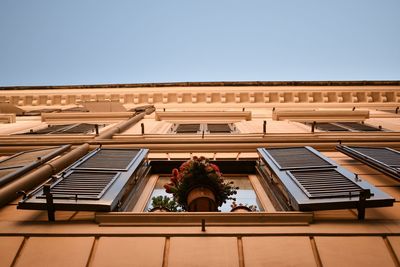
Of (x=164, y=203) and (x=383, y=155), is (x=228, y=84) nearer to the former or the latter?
(x=383, y=155)

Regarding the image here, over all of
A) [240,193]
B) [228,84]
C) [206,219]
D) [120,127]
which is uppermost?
[228,84]

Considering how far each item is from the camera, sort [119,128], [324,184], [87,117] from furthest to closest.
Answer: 1. [87,117]
2. [119,128]
3. [324,184]

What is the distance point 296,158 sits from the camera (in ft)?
16.5

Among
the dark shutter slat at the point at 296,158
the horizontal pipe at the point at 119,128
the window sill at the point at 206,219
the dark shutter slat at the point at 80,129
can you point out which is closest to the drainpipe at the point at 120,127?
the horizontal pipe at the point at 119,128

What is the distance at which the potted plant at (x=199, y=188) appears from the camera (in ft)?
12.9

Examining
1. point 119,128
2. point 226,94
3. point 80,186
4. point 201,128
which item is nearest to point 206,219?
point 80,186

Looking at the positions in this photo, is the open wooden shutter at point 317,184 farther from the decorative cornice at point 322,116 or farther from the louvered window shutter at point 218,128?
the decorative cornice at point 322,116

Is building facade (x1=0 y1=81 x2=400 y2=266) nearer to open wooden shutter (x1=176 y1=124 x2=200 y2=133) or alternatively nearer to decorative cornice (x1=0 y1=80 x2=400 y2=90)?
open wooden shutter (x1=176 y1=124 x2=200 y2=133)

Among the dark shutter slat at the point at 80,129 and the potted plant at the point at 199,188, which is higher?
the dark shutter slat at the point at 80,129

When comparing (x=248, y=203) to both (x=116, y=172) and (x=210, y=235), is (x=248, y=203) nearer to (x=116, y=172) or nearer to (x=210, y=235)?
(x=210, y=235)

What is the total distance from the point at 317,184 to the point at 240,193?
4.55 ft

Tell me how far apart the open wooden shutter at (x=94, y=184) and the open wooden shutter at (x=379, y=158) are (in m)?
3.50

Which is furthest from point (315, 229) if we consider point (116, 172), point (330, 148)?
point (330, 148)

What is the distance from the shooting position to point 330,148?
637 cm
